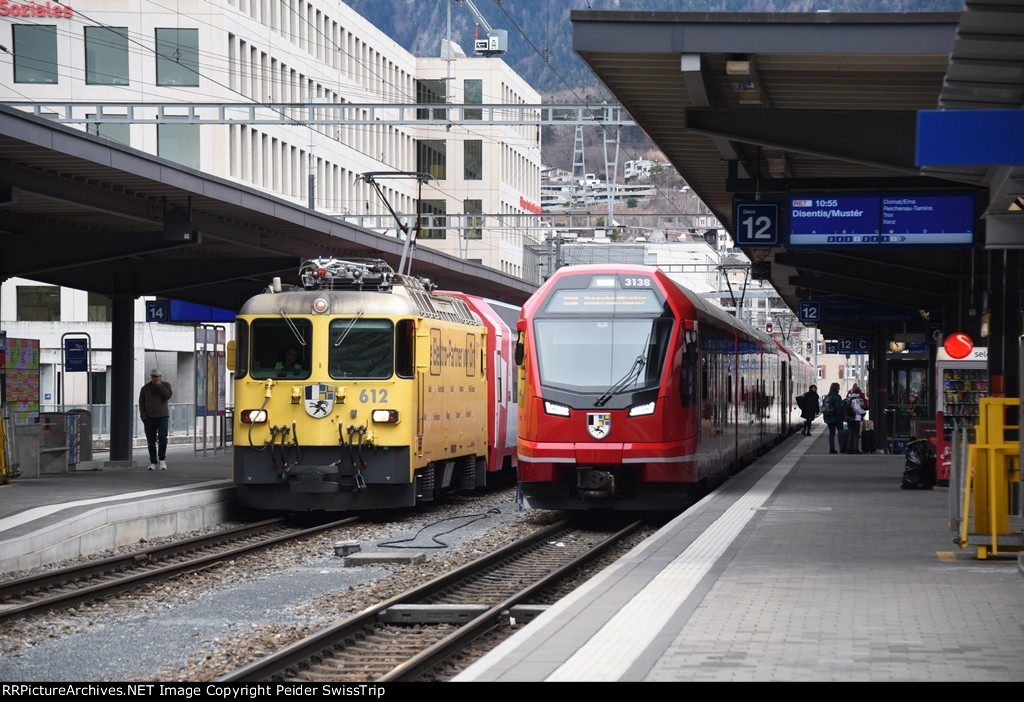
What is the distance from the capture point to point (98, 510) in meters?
16.8

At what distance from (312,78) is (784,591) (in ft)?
183

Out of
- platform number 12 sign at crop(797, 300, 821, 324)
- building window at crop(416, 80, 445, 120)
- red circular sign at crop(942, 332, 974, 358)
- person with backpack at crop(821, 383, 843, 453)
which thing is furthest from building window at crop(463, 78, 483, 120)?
red circular sign at crop(942, 332, 974, 358)

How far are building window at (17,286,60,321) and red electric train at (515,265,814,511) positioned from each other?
1632 inches

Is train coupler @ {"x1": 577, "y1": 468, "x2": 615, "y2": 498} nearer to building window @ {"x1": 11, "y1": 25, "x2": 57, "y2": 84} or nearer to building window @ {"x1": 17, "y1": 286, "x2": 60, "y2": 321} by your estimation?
building window @ {"x1": 17, "y1": 286, "x2": 60, "y2": 321}

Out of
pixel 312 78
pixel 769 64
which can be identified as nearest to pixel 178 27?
pixel 312 78

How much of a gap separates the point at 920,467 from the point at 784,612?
13629mm

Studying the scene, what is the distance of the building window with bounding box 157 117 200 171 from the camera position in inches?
2210

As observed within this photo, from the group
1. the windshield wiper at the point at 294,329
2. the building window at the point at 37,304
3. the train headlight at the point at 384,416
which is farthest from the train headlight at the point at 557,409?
the building window at the point at 37,304

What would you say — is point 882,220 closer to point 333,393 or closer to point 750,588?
point 333,393

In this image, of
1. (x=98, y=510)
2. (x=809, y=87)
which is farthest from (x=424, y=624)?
(x=809, y=87)

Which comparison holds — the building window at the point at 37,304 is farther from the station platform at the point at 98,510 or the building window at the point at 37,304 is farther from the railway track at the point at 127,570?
Answer: the railway track at the point at 127,570

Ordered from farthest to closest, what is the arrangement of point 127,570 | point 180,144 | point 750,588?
1. point 180,144
2. point 127,570
3. point 750,588

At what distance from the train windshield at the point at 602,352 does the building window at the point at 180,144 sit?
3956cm

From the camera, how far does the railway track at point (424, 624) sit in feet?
31.4
